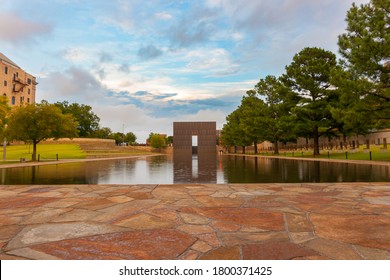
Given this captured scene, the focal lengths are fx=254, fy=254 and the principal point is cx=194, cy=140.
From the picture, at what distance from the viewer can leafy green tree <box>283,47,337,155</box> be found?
104 ft

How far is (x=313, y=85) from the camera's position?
32375mm

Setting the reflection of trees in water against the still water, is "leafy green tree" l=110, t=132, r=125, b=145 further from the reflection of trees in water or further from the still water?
the reflection of trees in water

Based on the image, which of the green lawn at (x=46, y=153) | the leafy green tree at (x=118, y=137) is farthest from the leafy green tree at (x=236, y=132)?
the leafy green tree at (x=118, y=137)

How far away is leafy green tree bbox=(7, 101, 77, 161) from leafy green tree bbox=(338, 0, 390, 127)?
31.3 m

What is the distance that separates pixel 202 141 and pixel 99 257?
426 ft

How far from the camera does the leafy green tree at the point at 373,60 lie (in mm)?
19297

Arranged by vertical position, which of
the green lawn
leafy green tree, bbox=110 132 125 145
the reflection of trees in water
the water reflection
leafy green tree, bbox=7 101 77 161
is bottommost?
the water reflection

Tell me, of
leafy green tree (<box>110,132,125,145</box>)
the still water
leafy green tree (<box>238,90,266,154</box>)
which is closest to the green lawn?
the still water

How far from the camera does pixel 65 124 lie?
31.6 meters

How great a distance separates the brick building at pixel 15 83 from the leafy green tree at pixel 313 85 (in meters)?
63.6

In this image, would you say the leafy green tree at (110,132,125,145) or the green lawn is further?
the leafy green tree at (110,132,125,145)
